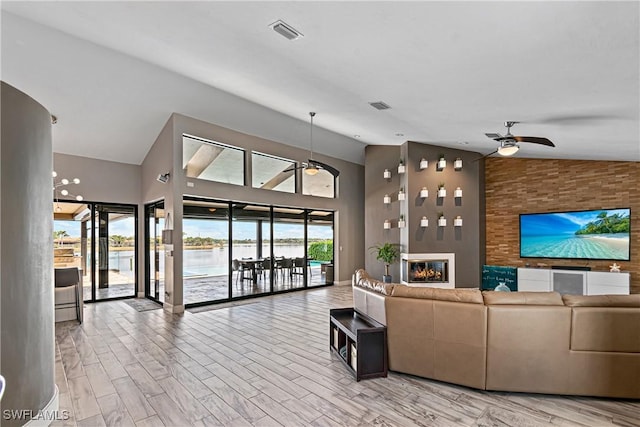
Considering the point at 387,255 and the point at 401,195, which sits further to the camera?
the point at 387,255

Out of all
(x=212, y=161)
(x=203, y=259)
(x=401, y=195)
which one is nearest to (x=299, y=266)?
(x=203, y=259)

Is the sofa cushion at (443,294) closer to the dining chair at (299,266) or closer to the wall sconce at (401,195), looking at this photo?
the wall sconce at (401,195)

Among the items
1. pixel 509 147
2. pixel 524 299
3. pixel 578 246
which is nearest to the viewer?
pixel 524 299

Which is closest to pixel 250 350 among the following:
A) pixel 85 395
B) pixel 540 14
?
pixel 85 395

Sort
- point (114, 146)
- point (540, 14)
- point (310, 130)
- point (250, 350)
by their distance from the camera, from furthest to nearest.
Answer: point (310, 130) < point (114, 146) < point (250, 350) < point (540, 14)

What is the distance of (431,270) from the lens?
826 centimetres

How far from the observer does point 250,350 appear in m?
4.34

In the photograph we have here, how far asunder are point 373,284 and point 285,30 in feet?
9.16

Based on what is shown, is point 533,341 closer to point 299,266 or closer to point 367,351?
point 367,351

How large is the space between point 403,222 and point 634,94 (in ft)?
16.5

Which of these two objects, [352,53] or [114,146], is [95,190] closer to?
[114,146]

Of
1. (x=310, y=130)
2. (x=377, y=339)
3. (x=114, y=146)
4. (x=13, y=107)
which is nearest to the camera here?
(x=13, y=107)

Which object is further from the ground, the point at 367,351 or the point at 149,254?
the point at 149,254

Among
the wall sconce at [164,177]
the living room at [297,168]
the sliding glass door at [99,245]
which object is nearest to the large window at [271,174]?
the living room at [297,168]
